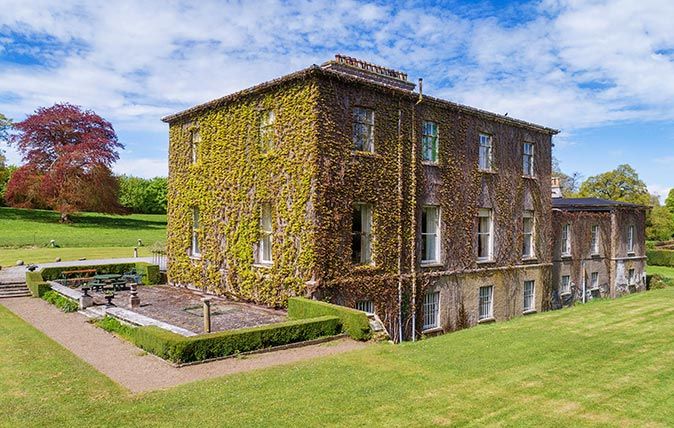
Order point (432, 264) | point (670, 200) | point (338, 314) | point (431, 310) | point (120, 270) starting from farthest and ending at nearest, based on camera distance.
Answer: point (670, 200), point (120, 270), point (431, 310), point (432, 264), point (338, 314)

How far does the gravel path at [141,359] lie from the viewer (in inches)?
417

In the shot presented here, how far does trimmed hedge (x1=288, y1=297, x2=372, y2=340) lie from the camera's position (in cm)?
1362

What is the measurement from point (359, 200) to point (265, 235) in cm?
404

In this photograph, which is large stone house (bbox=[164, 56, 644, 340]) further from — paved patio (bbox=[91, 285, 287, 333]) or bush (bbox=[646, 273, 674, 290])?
bush (bbox=[646, 273, 674, 290])

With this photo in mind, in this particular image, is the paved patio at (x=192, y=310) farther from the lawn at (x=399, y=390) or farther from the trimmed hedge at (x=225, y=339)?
the lawn at (x=399, y=390)

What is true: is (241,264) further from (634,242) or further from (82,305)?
(634,242)

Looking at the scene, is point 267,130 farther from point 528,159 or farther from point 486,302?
point 528,159

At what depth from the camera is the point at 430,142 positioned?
20453 mm

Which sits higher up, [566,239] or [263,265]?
[566,239]

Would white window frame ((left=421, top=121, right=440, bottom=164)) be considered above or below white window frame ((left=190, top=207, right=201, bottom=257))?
above

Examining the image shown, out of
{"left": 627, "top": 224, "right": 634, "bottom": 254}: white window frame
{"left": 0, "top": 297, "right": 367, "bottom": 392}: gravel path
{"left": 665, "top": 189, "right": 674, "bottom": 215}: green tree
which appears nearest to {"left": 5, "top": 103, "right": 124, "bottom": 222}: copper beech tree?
{"left": 0, "top": 297, "right": 367, "bottom": 392}: gravel path

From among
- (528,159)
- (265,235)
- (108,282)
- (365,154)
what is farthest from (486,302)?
(108,282)

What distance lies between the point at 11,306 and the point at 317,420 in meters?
18.4

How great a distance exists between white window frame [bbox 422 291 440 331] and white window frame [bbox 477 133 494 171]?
6.50 meters
